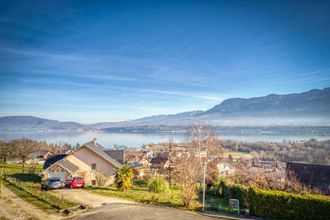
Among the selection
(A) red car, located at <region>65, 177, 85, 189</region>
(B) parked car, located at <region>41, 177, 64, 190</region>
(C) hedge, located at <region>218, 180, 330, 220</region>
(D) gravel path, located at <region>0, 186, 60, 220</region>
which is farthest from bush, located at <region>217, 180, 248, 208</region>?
(B) parked car, located at <region>41, 177, 64, 190</region>

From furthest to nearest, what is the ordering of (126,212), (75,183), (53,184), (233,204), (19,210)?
(75,183), (53,184), (233,204), (19,210), (126,212)

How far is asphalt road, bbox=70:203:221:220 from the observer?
14.1 meters

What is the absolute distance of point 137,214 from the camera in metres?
14.6

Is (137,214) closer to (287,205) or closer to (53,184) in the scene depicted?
(287,205)

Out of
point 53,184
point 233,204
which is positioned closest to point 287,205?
point 233,204

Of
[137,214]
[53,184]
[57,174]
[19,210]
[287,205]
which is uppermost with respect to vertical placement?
[287,205]

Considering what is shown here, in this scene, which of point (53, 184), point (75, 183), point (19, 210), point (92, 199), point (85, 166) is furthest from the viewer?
point (85, 166)

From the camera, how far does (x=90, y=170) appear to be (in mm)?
34531

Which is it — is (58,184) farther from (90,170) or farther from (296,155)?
(296,155)

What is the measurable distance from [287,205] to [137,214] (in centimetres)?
886

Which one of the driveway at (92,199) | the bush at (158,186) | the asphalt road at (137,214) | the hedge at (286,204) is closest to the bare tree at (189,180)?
the asphalt road at (137,214)

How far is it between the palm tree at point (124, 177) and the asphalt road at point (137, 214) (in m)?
6.63

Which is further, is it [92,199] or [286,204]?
[92,199]

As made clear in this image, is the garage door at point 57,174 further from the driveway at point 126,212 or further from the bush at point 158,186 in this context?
the driveway at point 126,212
